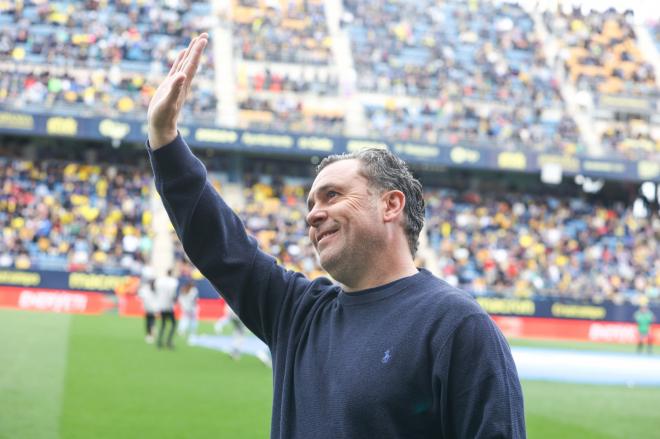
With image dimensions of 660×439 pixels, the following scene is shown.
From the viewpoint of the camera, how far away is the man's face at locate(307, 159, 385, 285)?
2.81m

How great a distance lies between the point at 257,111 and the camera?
3438 cm

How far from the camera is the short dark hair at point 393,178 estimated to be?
114 inches

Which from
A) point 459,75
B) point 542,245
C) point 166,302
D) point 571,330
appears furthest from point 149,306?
point 459,75

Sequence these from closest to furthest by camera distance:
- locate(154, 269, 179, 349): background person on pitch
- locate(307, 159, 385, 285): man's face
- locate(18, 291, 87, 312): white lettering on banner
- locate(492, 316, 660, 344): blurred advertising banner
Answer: locate(307, 159, 385, 285): man's face
locate(154, 269, 179, 349): background person on pitch
locate(18, 291, 87, 312): white lettering on banner
locate(492, 316, 660, 344): blurred advertising banner

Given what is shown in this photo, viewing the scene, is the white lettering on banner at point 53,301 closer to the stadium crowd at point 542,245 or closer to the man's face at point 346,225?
Answer: the stadium crowd at point 542,245

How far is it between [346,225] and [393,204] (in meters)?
0.20

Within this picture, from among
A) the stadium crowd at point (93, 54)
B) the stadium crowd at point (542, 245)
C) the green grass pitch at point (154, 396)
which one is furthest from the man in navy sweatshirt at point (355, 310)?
the stadium crowd at point (93, 54)

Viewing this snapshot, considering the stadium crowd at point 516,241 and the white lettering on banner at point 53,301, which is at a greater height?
the stadium crowd at point 516,241

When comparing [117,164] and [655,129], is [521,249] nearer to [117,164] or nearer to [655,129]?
[655,129]

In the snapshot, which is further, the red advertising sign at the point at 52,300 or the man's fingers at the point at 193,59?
the red advertising sign at the point at 52,300

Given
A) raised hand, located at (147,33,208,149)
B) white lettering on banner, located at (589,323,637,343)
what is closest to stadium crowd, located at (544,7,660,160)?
white lettering on banner, located at (589,323,637,343)

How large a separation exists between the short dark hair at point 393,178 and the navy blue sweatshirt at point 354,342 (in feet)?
0.75

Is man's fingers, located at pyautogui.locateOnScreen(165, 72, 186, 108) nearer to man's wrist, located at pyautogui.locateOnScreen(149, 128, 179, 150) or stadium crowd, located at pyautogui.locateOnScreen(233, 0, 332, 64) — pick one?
man's wrist, located at pyautogui.locateOnScreen(149, 128, 179, 150)

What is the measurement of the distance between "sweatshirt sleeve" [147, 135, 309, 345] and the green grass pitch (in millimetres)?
6766
